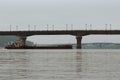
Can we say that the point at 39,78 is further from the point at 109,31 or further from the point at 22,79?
the point at 109,31

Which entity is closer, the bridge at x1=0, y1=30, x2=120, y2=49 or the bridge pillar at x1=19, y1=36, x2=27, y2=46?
the bridge pillar at x1=19, y1=36, x2=27, y2=46

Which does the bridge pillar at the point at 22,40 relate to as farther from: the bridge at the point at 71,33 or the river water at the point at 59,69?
the river water at the point at 59,69

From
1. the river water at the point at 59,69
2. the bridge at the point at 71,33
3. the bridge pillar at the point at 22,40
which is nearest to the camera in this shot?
the river water at the point at 59,69

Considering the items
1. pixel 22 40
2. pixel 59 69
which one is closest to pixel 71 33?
pixel 22 40

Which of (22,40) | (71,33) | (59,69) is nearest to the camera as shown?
(59,69)

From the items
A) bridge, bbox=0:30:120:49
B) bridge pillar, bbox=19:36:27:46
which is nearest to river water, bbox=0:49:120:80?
bridge pillar, bbox=19:36:27:46

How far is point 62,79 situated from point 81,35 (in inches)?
6816

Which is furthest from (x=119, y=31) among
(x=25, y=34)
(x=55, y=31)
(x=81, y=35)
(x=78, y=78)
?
(x=78, y=78)

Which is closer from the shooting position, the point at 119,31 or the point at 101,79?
the point at 101,79

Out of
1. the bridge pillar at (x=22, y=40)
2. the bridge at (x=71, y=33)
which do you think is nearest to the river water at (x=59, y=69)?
the bridge pillar at (x=22, y=40)

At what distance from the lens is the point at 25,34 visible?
19262cm

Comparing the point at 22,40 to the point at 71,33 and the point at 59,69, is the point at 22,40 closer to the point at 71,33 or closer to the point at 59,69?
the point at 71,33

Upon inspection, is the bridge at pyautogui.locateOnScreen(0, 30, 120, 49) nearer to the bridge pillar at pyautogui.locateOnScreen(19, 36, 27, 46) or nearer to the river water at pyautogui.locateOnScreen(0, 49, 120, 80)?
the bridge pillar at pyautogui.locateOnScreen(19, 36, 27, 46)

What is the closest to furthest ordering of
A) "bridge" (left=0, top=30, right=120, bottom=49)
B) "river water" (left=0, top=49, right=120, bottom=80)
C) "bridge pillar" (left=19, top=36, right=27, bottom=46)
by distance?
"river water" (left=0, top=49, right=120, bottom=80) < "bridge pillar" (left=19, top=36, right=27, bottom=46) < "bridge" (left=0, top=30, right=120, bottom=49)
